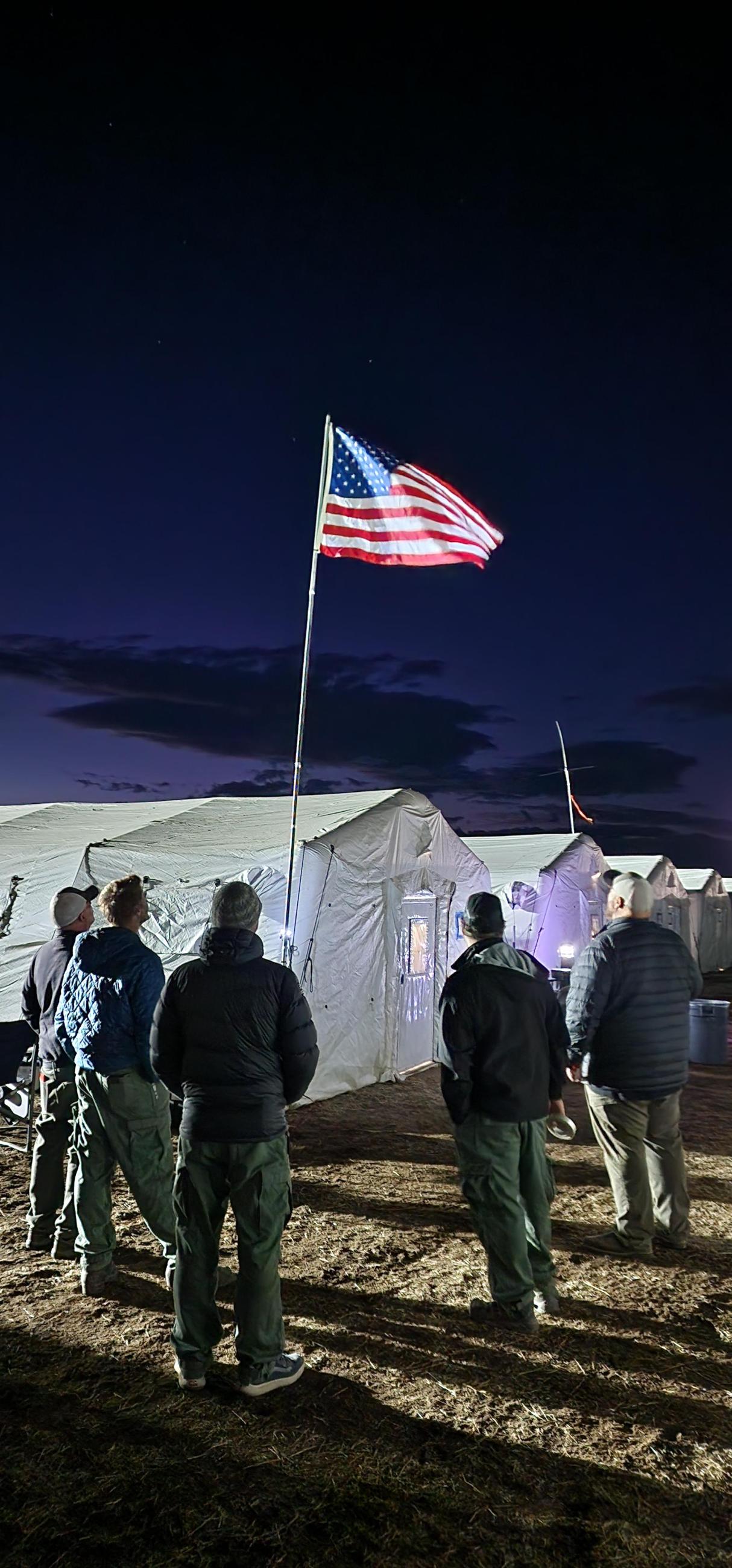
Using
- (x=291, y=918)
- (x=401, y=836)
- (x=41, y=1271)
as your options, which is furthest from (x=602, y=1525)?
(x=401, y=836)

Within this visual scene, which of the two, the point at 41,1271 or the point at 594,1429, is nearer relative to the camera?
the point at 594,1429

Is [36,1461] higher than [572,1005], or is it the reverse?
[572,1005]

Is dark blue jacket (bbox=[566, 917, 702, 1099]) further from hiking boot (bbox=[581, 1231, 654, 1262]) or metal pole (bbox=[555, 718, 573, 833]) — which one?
metal pole (bbox=[555, 718, 573, 833])

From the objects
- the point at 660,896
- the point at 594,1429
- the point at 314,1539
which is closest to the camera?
the point at 314,1539

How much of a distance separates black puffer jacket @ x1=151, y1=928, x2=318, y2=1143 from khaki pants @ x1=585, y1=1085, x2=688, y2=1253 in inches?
93.5

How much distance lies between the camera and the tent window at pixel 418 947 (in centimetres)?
1141

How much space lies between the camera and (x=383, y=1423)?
11.6ft

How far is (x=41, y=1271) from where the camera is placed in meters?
5.05

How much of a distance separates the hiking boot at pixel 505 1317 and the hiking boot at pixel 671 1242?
150 cm

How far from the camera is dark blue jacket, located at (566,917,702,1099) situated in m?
Answer: 5.14

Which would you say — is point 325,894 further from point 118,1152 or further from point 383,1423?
point 383,1423

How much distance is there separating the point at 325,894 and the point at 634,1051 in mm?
5213

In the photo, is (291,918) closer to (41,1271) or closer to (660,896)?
(41,1271)

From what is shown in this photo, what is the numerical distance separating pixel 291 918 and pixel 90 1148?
508 centimetres
